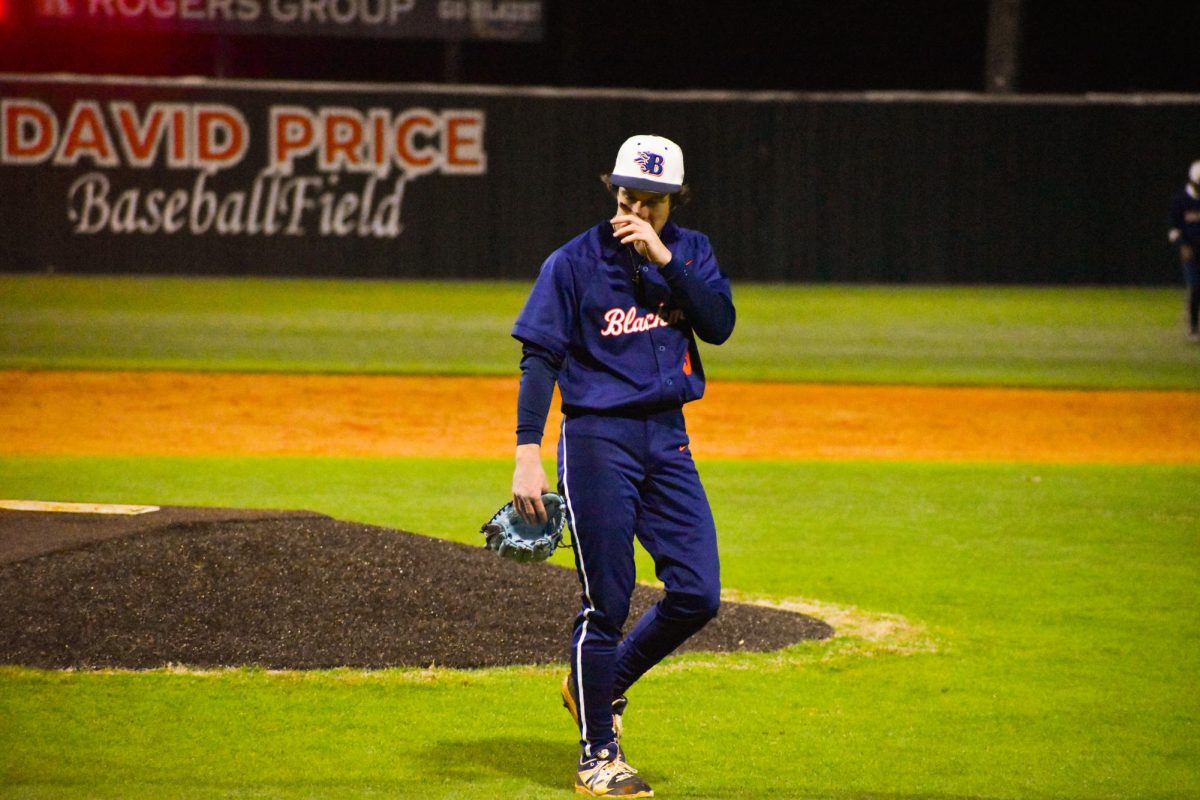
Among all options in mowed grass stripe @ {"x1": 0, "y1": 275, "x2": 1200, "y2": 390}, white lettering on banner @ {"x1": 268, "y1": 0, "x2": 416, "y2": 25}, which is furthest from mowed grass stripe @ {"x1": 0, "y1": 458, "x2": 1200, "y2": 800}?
white lettering on banner @ {"x1": 268, "y1": 0, "x2": 416, "y2": 25}

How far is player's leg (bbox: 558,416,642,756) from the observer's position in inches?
182

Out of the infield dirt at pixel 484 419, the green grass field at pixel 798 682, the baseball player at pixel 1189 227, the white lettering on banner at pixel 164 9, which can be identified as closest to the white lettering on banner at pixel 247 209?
the white lettering on banner at pixel 164 9

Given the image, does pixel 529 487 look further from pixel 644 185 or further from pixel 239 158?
pixel 239 158

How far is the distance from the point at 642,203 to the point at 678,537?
96 cm

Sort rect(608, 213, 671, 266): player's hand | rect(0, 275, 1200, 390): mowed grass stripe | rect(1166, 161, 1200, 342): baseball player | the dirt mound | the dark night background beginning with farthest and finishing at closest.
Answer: the dark night background, rect(1166, 161, 1200, 342): baseball player, rect(0, 275, 1200, 390): mowed grass stripe, the dirt mound, rect(608, 213, 671, 266): player's hand

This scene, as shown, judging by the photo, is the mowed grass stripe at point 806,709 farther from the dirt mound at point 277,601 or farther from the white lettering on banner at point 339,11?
the white lettering on banner at point 339,11

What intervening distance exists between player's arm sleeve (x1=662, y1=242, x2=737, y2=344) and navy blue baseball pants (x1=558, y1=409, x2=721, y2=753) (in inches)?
10.9

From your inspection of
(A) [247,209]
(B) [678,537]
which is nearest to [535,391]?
(B) [678,537]

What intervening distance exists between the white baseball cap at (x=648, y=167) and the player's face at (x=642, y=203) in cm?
3

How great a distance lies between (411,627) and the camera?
252 inches

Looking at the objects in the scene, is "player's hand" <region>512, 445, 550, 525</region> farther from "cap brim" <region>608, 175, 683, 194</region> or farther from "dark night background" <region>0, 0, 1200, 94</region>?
"dark night background" <region>0, 0, 1200, 94</region>

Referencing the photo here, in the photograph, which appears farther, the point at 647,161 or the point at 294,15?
the point at 294,15

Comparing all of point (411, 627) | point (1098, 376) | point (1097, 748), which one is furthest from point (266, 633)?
point (1098, 376)

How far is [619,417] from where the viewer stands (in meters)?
4.68
